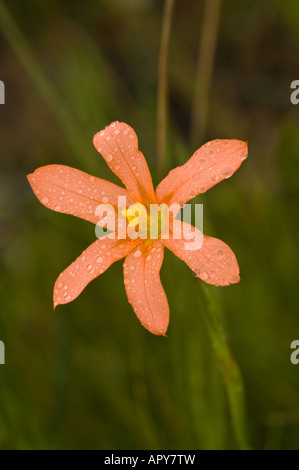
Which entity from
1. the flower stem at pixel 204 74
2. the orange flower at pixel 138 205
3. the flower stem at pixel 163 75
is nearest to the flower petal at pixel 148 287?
the orange flower at pixel 138 205

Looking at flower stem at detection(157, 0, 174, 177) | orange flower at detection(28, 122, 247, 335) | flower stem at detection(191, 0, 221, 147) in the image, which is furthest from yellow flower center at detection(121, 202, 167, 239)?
flower stem at detection(191, 0, 221, 147)

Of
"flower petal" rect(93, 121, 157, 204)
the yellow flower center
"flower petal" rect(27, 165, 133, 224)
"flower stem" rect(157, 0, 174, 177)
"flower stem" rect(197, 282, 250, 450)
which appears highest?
"flower stem" rect(157, 0, 174, 177)

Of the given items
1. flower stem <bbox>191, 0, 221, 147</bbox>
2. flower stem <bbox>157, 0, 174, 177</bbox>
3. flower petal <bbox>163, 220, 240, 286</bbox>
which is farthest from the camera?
flower stem <bbox>191, 0, 221, 147</bbox>

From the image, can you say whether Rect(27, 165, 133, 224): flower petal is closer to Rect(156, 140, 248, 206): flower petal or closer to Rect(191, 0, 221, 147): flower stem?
Rect(156, 140, 248, 206): flower petal

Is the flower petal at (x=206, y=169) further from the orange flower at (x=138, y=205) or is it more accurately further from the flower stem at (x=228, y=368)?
the flower stem at (x=228, y=368)

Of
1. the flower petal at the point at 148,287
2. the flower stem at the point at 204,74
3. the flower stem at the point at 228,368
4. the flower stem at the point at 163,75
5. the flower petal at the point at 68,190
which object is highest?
the flower stem at the point at 204,74

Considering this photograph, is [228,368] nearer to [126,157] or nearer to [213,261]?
[213,261]

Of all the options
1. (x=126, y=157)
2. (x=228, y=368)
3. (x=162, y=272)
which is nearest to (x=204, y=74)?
(x=162, y=272)
